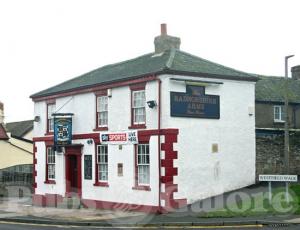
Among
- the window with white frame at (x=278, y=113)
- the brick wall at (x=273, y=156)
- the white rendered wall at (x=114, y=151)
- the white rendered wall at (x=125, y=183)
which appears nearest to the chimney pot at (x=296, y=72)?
the window with white frame at (x=278, y=113)

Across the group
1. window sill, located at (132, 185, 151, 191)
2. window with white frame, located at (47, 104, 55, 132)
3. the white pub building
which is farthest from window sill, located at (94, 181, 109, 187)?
window with white frame, located at (47, 104, 55, 132)

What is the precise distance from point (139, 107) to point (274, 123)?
36.8 feet

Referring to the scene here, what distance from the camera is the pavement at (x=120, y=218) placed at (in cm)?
1948

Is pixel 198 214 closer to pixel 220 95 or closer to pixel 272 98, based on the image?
pixel 220 95

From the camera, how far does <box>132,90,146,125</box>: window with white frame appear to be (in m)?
25.2

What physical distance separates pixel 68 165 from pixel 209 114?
8.88m

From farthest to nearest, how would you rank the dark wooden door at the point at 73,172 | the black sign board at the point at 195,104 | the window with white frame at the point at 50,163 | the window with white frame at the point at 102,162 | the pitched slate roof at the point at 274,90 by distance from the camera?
the pitched slate roof at the point at 274,90, the window with white frame at the point at 50,163, the dark wooden door at the point at 73,172, the window with white frame at the point at 102,162, the black sign board at the point at 195,104

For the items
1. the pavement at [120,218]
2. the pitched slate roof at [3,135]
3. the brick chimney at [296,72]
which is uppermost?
the brick chimney at [296,72]

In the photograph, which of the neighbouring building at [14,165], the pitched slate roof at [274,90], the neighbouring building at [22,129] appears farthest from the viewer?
the neighbouring building at [22,129]

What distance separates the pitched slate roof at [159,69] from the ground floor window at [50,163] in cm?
314

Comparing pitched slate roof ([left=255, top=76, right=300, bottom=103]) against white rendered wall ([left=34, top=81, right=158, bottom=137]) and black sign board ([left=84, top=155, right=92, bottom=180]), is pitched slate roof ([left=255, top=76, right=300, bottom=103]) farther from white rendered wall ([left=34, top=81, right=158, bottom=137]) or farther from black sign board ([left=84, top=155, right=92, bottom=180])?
black sign board ([left=84, top=155, right=92, bottom=180])

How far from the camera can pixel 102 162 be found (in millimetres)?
27531

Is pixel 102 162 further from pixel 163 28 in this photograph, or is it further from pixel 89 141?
pixel 163 28

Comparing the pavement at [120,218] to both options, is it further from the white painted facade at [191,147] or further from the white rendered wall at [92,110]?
the white rendered wall at [92,110]
